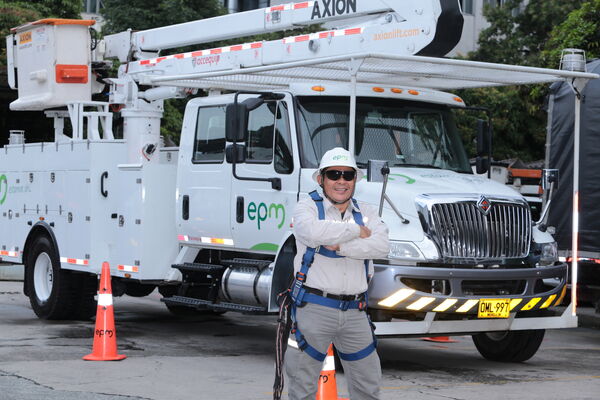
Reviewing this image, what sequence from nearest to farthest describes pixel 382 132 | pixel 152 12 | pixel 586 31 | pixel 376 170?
pixel 376 170
pixel 382 132
pixel 586 31
pixel 152 12

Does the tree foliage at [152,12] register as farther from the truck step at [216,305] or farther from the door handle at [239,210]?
the door handle at [239,210]

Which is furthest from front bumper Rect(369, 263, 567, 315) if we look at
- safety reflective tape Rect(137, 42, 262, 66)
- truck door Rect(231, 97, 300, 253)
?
safety reflective tape Rect(137, 42, 262, 66)

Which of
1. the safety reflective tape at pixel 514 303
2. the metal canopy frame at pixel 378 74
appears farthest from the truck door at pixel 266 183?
the safety reflective tape at pixel 514 303

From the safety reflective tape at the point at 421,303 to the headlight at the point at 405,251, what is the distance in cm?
37

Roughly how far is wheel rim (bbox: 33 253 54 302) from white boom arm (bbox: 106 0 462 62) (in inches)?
111

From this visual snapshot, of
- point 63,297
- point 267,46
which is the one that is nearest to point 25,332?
point 63,297

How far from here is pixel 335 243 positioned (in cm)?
677

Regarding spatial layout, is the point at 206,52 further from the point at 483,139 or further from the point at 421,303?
the point at 421,303

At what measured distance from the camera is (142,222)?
1257 centimetres

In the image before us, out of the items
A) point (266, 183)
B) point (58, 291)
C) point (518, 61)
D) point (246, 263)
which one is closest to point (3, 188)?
point (58, 291)

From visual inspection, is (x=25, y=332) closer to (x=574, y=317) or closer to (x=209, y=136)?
(x=209, y=136)

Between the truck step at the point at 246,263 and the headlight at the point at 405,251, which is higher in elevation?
the headlight at the point at 405,251

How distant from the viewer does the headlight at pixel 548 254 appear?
1088 centimetres

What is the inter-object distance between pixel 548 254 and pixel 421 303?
176 centimetres
